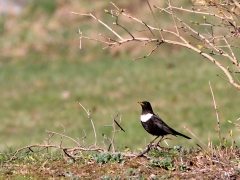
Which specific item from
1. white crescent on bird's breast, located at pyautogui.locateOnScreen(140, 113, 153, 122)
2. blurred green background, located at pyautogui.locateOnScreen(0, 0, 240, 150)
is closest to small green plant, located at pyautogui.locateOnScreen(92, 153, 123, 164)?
white crescent on bird's breast, located at pyautogui.locateOnScreen(140, 113, 153, 122)

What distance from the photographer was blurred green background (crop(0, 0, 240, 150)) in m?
14.1

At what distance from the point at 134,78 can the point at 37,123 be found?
3.98 metres

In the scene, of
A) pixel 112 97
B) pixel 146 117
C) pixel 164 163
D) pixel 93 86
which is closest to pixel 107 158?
pixel 164 163

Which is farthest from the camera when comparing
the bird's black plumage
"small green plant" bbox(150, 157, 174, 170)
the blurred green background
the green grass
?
the blurred green background

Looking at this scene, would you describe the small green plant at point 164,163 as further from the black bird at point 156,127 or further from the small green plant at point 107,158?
the black bird at point 156,127

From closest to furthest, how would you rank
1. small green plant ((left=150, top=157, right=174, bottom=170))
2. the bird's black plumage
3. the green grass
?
small green plant ((left=150, top=157, right=174, bottom=170)) → the bird's black plumage → the green grass

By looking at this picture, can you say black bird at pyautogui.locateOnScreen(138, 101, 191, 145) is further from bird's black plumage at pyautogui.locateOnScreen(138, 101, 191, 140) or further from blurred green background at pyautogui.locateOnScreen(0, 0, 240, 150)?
blurred green background at pyautogui.locateOnScreen(0, 0, 240, 150)

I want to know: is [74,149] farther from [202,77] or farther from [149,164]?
[202,77]

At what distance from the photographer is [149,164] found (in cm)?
631

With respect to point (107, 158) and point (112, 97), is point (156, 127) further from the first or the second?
point (112, 97)

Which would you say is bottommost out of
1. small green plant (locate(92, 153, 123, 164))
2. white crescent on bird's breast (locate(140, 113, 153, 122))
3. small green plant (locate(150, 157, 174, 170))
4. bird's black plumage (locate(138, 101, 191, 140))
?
small green plant (locate(150, 157, 174, 170))

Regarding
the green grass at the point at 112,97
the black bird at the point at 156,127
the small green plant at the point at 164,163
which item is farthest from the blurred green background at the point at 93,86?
the small green plant at the point at 164,163

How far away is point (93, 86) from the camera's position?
17.3 metres

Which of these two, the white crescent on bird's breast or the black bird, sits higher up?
the white crescent on bird's breast
